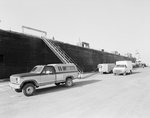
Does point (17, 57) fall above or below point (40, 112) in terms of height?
above

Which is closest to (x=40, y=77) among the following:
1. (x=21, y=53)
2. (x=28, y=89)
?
(x=28, y=89)

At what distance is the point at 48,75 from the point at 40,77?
2.31 ft

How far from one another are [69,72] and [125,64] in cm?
1439

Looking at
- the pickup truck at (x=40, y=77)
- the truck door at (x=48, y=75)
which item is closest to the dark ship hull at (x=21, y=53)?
the pickup truck at (x=40, y=77)

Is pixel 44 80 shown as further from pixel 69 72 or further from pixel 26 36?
pixel 26 36

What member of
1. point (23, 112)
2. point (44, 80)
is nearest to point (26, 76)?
point (44, 80)

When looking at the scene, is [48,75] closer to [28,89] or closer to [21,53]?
[28,89]

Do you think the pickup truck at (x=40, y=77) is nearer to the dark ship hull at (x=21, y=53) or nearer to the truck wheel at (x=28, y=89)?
the truck wheel at (x=28, y=89)

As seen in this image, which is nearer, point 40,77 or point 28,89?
→ point 28,89

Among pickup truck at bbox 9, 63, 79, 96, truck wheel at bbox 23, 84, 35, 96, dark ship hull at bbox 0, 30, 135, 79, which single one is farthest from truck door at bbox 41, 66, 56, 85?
dark ship hull at bbox 0, 30, 135, 79

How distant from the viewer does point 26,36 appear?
15.6 m

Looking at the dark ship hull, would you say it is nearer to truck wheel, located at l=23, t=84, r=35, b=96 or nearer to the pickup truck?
the pickup truck

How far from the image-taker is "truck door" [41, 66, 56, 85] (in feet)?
25.8

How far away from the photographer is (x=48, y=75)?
26.8ft
